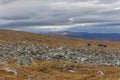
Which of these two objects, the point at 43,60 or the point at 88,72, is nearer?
the point at 88,72

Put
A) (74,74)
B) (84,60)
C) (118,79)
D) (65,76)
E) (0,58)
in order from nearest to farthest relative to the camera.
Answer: (118,79) < (65,76) < (74,74) < (0,58) < (84,60)

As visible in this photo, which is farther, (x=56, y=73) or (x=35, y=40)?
(x=35, y=40)

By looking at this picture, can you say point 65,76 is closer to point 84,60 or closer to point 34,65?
point 34,65

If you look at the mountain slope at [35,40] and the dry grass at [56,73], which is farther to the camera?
the mountain slope at [35,40]

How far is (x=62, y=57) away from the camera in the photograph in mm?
46531

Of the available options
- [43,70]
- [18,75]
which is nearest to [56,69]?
[43,70]

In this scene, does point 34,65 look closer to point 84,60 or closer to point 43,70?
point 43,70

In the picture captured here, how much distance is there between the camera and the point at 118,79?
30.3m

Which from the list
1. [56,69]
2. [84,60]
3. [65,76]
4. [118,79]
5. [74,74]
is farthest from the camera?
[84,60]

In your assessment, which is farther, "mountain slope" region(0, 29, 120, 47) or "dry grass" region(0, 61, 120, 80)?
"mountain slope" region(0, 29, 120, 47)

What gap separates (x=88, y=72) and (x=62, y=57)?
987cm

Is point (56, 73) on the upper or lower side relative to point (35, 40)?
upper

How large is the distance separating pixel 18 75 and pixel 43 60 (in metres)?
14.1

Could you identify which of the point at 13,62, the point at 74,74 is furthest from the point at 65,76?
the point at 13,62
